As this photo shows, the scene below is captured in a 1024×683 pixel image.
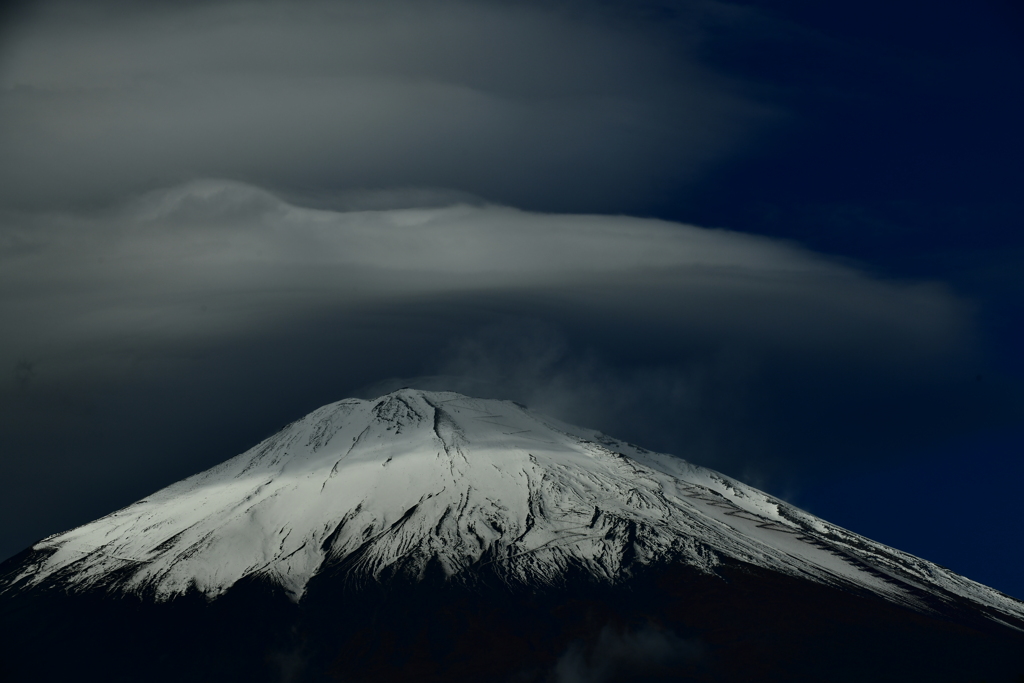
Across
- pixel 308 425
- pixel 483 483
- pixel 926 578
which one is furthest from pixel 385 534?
pixel 926 578

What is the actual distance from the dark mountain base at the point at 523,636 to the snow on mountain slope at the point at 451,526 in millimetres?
3914

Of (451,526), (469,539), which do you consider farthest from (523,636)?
(451,526)

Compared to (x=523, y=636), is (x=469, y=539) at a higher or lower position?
lower

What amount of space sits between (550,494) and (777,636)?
41823mm

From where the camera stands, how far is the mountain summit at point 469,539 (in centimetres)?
12600

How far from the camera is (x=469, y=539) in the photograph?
133 metres

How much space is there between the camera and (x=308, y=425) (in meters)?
183

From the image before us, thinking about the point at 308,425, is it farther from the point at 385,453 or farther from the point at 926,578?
the point at 926,578

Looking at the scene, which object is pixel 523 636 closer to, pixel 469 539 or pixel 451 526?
pixel 469 539

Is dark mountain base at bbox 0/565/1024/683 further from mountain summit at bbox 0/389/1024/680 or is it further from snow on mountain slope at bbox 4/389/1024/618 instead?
snow on mountain slope at bbox 4/389/1024/618

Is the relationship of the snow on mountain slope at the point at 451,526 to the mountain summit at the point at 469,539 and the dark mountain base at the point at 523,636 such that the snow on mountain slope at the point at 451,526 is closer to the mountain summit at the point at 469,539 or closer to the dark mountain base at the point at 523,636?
the mountain summit at the point at 469,539

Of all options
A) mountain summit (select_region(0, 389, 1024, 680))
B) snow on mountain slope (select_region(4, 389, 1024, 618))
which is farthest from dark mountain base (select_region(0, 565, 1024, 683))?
snow on mountain slope (select_region(4, 389, 1024, 618))

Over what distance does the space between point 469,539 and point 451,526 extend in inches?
167

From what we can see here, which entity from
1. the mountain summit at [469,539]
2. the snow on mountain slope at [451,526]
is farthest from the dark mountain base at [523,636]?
the snow on mountain slope at [451,526]
